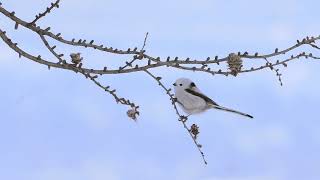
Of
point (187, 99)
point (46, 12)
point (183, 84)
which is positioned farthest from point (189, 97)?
point (46, 12)

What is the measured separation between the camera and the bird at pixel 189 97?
5.79 m

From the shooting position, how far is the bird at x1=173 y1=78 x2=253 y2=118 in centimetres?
579

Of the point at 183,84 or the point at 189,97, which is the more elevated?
the point at 183,84

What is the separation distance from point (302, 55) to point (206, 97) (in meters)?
1.19

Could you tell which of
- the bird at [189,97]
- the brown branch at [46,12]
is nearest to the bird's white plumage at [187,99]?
the bird at [189,97]

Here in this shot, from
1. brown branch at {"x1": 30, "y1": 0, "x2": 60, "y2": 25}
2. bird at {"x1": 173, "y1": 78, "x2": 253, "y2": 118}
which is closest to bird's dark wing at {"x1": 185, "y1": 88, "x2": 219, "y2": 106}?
bird at {"x1": 173, "y1": 78, "x2": 253, "y2": 118}

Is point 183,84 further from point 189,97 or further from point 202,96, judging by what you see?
point 202,96

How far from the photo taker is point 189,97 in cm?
584

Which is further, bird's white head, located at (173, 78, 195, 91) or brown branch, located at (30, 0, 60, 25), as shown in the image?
bird's white head, located at (173, 78, 195, 91)

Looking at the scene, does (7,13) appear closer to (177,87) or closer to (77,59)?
(77,59)

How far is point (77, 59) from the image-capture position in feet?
15.8

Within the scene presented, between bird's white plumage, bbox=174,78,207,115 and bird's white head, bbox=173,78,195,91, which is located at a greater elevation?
bird's white head, bbox=173,78,195,91

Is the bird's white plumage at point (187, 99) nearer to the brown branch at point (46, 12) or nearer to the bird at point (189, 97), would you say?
the bird at point (189, 97)

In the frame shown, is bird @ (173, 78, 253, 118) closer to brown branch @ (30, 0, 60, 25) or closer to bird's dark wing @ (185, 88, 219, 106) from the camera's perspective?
bird's dark wing @ (185, 88, 219, 106)
